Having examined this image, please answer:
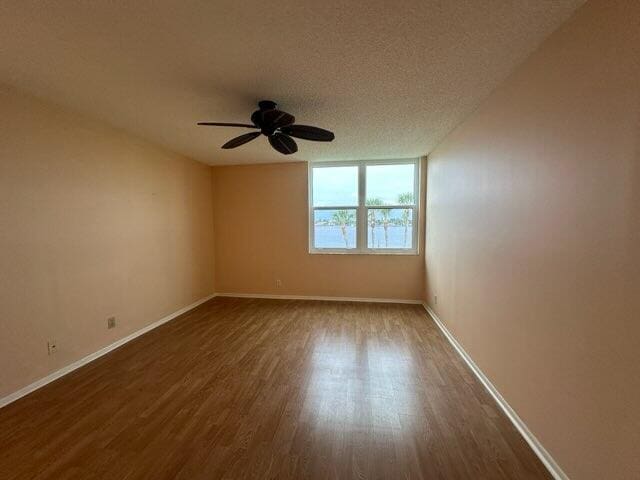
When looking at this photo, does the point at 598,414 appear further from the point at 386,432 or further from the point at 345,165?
the point at 345,165

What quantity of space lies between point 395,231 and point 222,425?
143 inches

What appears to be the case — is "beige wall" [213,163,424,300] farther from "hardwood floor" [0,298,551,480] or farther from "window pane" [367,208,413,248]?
"hardwood floor" [0,298,551,480]

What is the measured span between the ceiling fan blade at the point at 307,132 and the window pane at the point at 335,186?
7.46 feet

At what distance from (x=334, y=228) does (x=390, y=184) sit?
3.98 feet

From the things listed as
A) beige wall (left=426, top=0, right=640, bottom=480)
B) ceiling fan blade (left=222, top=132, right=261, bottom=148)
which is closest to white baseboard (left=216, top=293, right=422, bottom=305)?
beige wall (left=426, top=0, right=640, bottom=480)

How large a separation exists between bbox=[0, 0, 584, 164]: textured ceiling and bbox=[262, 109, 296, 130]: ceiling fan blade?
240mm

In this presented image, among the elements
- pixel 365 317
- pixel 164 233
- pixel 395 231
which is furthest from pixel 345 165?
pixel 164 233

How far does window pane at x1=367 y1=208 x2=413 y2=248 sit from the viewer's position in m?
4.48

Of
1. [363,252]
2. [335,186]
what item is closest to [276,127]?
[335,186]

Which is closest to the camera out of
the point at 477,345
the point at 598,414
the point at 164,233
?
the point at 598,414

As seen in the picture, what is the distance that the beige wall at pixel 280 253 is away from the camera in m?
4.48

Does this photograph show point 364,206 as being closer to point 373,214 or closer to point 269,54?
point 373,214

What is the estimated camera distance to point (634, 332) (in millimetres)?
1021

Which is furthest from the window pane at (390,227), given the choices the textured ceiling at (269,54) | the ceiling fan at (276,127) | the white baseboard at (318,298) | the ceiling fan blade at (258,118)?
the ceiling fan blade at (258,118)
